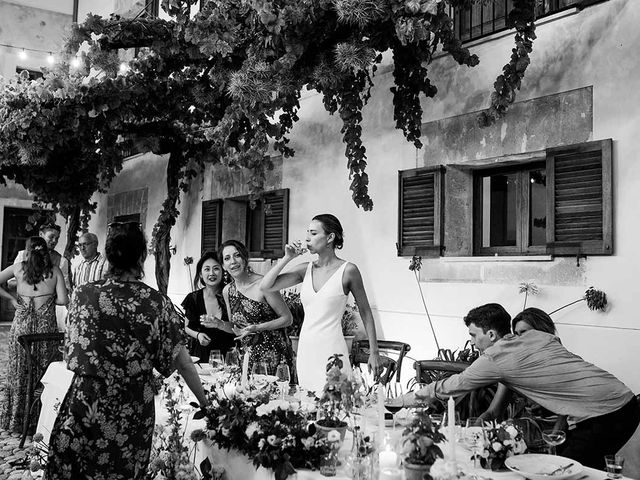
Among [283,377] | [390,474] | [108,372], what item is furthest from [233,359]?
[390,474]

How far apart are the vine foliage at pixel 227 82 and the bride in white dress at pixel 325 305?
43.0 inches

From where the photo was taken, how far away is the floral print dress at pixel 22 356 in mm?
5598

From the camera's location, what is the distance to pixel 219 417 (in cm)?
240

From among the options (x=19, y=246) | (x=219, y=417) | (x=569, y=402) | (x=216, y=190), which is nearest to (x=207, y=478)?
(x=219, y=417)

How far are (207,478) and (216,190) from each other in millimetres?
5508

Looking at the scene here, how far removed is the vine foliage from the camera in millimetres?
4180

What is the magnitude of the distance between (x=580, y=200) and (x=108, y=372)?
3157 mm

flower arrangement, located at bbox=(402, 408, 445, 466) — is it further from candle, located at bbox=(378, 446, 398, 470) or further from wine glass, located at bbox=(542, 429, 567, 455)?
wine glass, located at bbox=(542, 429, 567, 455)

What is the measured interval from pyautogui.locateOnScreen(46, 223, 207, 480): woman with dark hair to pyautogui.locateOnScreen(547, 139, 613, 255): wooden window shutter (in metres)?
2.78

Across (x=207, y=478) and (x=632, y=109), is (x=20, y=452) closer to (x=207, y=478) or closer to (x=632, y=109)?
(x=207, y=478)

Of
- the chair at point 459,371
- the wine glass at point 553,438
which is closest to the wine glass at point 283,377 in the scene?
the chair at point 459,371

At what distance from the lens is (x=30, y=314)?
5.66 metres

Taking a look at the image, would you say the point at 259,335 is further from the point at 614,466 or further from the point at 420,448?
the point at 614,466

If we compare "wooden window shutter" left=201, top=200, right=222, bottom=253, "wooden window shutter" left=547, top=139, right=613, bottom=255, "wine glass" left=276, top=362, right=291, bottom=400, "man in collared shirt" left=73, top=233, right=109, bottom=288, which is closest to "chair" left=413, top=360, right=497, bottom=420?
"wine glass" left=276, top=362, right=291, bottom=400
